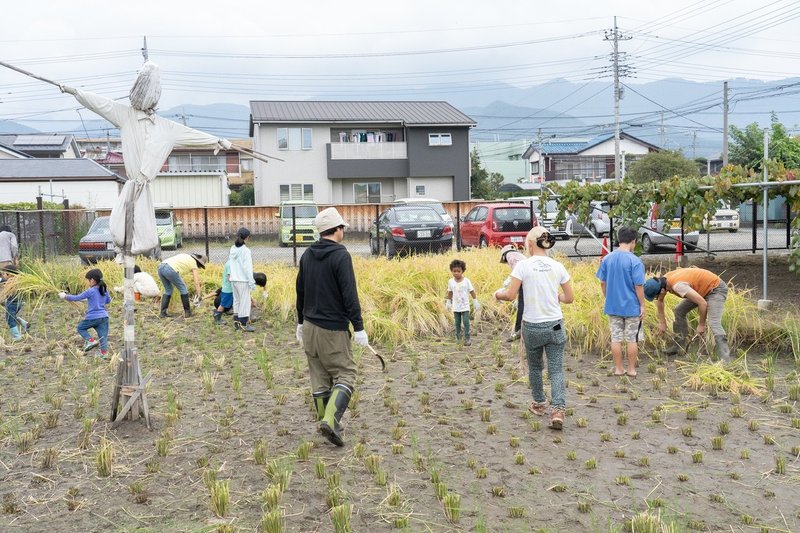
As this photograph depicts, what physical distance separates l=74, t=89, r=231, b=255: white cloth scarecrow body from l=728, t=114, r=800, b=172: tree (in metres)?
34.1

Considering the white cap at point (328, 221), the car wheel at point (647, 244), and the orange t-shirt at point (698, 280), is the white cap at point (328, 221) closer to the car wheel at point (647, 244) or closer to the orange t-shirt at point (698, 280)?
the orange t-shirt at point (698, 280)

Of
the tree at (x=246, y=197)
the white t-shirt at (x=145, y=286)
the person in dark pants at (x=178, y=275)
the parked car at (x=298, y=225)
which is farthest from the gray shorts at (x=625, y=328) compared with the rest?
the tree at (x=246, y=197)

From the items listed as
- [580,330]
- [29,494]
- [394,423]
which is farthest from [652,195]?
[29,494]

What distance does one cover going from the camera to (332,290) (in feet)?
19.2

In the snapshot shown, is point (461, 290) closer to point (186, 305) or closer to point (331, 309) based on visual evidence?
point (331, 309)

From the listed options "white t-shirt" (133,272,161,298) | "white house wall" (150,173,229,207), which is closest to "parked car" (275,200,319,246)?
"white t-shirt" (133,272,161,298)

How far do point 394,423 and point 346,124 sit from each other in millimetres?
34352

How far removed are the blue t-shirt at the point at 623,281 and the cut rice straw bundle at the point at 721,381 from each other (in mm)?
854

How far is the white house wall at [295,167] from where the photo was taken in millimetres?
38875

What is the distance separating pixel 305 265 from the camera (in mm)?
6004

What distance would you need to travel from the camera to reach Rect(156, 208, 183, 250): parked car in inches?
920

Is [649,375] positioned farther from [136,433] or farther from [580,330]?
[136,433]

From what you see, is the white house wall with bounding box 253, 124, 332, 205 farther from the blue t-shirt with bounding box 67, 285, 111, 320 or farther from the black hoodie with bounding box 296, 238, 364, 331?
the black hoodie with bounding box 296, 238, 364, 331

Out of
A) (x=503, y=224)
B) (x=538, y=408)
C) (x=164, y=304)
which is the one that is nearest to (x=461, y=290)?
(x=538, y=408)
